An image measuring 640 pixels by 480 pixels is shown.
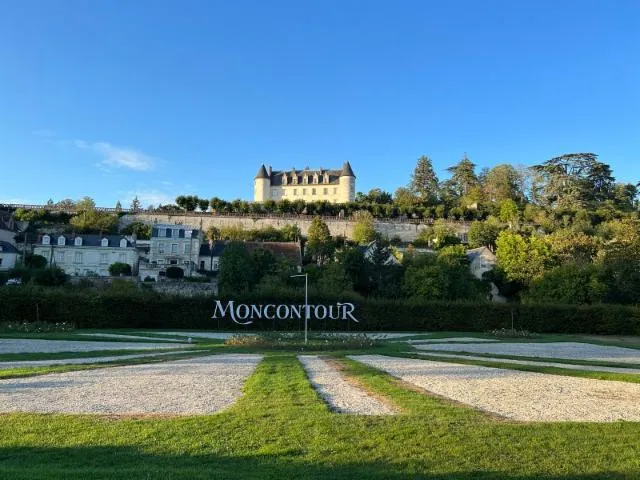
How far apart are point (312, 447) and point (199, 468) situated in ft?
4.36

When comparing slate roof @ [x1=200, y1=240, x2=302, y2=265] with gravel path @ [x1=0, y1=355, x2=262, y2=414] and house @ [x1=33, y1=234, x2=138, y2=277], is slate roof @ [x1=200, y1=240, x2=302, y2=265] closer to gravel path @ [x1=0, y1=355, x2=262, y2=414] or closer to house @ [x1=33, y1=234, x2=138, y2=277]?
house @ [x1=33, y1=234, x2=138, y2=277]

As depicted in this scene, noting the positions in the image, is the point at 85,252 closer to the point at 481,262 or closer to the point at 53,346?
the point at 481,262

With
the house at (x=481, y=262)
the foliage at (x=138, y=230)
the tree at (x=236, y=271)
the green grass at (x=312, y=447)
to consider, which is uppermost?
the foliage at (x=138, y=230)

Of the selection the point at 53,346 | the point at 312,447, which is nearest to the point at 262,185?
the point at 53,346

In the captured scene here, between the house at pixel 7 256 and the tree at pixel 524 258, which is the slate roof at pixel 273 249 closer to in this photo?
the house at pixel 7 256

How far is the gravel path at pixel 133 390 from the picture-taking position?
27.2ft

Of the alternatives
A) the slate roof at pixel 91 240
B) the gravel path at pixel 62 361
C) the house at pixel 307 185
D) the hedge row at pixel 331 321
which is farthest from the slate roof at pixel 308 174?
the gravel path at pixel 62 361

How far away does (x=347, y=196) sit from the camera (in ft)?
353

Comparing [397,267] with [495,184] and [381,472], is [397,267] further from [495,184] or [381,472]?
[495,184]

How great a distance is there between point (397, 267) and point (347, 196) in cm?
5482

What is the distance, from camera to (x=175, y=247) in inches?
2712

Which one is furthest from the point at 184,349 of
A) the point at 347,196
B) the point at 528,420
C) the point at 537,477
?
the point at 347,196

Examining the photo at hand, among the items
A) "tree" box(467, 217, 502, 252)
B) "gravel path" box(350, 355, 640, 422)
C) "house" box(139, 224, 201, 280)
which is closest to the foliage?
"house" box(139, 224, 201, 280)

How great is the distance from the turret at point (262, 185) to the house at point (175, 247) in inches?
1661
